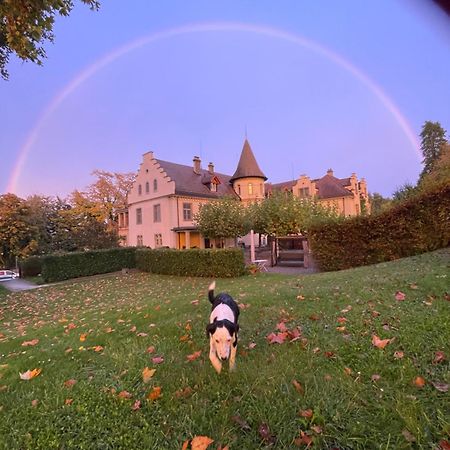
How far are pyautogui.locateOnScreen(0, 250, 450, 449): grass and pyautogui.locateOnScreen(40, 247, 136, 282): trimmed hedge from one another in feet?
55.6

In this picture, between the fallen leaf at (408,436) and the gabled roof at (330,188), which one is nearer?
the fallen leaf at (408,436)

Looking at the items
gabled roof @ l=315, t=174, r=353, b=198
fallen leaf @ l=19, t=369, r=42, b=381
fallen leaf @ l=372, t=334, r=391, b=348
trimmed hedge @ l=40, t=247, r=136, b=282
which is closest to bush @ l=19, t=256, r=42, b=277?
trimmed hedge @ l=40, t=247, r=136, b=282

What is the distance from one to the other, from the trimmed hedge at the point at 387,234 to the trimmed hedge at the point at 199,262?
12.8 feet

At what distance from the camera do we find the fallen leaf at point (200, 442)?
217 cm

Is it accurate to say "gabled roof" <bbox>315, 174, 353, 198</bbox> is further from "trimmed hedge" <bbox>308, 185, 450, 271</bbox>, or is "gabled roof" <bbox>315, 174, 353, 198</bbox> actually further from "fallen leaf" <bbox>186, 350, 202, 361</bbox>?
"fallen leaf" <bbox>186, 350, 202, 361</bbox>

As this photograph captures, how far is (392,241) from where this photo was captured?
11625mm

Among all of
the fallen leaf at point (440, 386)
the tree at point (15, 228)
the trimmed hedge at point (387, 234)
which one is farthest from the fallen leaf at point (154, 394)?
the tree at point (15, 228)

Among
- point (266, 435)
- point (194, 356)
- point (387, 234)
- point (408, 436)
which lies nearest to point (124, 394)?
point (194, 356)

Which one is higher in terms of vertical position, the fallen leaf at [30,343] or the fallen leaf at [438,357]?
the fallen leaf at [438,357]

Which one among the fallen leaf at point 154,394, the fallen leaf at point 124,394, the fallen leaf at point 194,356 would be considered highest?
the fallen leaf at point 194,356

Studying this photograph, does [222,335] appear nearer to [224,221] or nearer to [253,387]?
[253,387]

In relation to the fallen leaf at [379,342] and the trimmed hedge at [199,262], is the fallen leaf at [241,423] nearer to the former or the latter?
the fallen leaf at [379,342]

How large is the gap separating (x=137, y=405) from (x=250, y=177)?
37.5 meters

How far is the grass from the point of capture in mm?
2281
